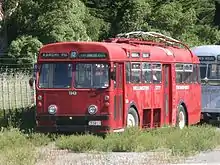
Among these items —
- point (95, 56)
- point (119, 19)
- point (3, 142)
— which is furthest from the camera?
point (119, 19)

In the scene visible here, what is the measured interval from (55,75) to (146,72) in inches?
135

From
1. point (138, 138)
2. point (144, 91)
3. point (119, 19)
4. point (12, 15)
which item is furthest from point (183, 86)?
point (119, 19)

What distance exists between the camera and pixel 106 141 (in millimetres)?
17516

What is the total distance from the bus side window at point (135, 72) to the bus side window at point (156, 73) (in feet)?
3.37

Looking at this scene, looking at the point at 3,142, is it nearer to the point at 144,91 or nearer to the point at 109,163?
the point at 109,163

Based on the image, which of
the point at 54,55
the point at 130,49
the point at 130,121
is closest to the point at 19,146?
the point at 54,55

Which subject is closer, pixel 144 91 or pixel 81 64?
pixel 81 64

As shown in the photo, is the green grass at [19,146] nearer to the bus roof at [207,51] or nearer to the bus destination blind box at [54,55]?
the bus destination blind box at [54,55]

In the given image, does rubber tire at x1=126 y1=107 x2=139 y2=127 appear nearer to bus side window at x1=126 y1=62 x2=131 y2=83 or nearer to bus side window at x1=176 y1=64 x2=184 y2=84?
bus side window at x1=126 y1=62 x2=131 y2=83

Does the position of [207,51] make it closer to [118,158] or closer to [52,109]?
[52,109]

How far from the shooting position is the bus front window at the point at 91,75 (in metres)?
19.3

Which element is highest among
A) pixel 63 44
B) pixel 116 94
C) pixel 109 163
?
pixel 63 44

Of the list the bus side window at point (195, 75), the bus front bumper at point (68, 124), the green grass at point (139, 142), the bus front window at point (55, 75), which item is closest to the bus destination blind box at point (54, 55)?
the bus front window at point (55, 75)

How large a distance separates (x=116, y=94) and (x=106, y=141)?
2307 millimetres
